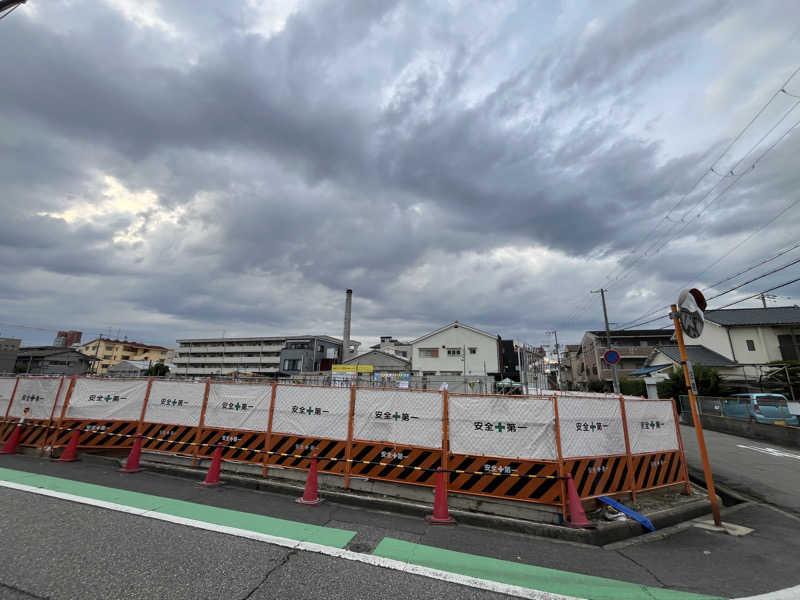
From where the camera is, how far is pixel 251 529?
Result: 182 inches

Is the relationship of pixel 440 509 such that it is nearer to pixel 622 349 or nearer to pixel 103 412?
pixel 103 412

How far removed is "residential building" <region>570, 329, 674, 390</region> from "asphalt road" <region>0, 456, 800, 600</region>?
39.0 m

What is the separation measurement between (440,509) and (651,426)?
487 centimetres

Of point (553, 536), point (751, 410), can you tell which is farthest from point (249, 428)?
point (751, 410)

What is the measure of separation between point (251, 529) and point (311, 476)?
1.54 metres

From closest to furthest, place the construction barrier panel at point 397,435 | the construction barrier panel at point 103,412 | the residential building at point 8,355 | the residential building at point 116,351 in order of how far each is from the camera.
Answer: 1. the construction barrier panel at point 397,435
2. the construction barrier panel at point 103,412
3. the residential building at point 8,355
4. the residential building at point 116,351

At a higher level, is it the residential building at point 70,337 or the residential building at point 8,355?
the residential building at point 70,337

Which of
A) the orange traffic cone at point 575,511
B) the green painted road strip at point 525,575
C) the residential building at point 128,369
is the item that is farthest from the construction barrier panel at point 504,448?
the residential building at point 128,369

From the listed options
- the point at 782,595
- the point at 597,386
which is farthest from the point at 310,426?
the point at 597,386

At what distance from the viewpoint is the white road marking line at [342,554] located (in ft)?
11.4

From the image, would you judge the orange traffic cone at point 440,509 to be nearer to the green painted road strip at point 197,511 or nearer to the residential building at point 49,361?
the green painted road strip at point 197,511

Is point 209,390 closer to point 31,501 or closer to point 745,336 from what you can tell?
point 31,501

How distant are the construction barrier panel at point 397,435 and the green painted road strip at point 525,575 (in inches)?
73.8

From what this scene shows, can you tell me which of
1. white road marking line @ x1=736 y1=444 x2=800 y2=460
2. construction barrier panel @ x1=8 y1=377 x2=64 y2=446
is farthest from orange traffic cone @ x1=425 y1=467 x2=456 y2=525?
white road marking line @ x1=736 y1=444 x2=800 y2=460
